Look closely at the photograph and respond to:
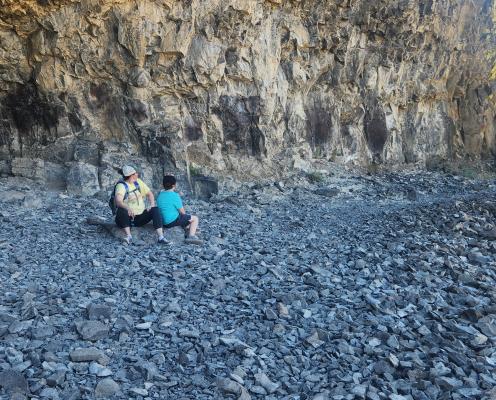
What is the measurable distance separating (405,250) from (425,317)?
11.9ft

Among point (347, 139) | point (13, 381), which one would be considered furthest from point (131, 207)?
point (347, 139)

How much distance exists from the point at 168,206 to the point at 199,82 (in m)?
9.75

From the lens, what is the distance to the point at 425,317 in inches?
265

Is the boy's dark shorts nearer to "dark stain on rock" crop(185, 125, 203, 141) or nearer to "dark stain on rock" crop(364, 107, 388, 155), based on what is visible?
"dark stain on rock" crop(185, 125, 203, 141)

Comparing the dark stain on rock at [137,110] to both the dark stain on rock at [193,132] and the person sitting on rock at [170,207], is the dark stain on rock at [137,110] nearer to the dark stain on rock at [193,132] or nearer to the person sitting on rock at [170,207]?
the dark stain on rock at [193,132]

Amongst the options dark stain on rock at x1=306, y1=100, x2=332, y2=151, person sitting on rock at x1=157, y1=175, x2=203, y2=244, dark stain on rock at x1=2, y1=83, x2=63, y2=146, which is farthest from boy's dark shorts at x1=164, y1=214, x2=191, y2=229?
dark stain on rock at x1=306, y1=100, x2=332, y2=151

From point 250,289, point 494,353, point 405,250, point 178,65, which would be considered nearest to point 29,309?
point 250,289

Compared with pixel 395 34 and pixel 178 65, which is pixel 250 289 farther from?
pixel 395 34

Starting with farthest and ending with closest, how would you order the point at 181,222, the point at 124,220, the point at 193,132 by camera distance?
the point at 193,132
the point at 181,222
the point at 124,220

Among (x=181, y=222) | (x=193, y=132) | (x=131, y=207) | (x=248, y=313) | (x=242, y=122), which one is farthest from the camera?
(x=242, y=122)

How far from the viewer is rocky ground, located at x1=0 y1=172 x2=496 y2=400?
16.5ft

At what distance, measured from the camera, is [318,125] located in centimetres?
2378

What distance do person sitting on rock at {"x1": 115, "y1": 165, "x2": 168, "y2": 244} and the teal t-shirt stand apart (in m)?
0.21

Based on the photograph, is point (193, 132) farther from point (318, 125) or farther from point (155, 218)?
point (155, 218)
